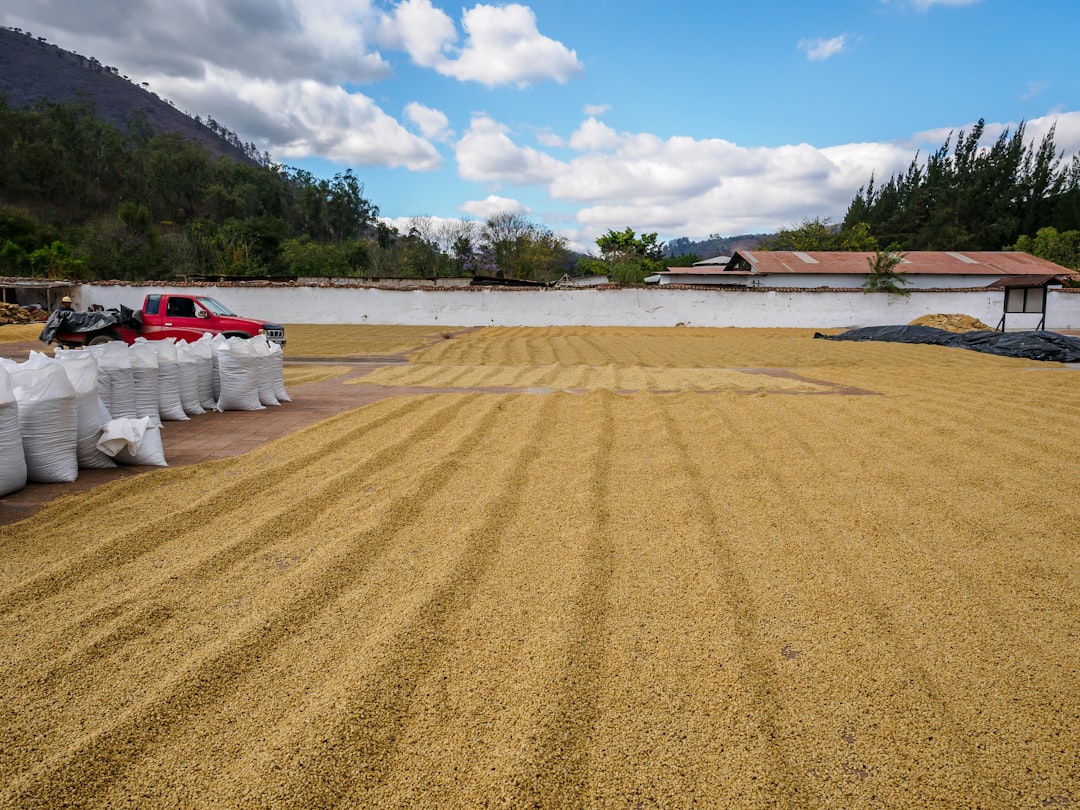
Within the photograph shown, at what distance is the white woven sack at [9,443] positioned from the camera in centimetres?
319

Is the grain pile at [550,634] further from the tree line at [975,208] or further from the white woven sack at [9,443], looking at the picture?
the tree line at [975,208]

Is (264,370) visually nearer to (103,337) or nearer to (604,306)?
(103,337)

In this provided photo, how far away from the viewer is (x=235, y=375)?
5812 mm

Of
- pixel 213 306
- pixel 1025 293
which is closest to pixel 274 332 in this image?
pixel 213 306

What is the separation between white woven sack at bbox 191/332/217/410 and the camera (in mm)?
5648

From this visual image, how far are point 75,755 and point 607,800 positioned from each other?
1.32 m

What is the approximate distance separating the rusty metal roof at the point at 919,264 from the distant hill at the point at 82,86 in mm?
86290

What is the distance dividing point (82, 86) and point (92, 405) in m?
126

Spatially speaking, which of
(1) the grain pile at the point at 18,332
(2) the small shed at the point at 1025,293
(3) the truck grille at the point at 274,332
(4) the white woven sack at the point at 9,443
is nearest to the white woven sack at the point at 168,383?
(4) the white woven sack at the point at 9,443

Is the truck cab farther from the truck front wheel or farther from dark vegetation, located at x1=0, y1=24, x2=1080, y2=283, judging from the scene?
dark vegetation, located at x1=0, y1=24, x2=1080, y2=283

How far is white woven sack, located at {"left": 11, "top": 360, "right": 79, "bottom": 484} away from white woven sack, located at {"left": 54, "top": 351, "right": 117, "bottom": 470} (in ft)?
0.49

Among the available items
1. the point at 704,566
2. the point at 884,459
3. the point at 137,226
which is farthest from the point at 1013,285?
the point at 137,226

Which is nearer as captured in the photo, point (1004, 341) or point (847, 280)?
point (1004, 341)

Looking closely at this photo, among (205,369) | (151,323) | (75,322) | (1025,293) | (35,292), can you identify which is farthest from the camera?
(35,292)
